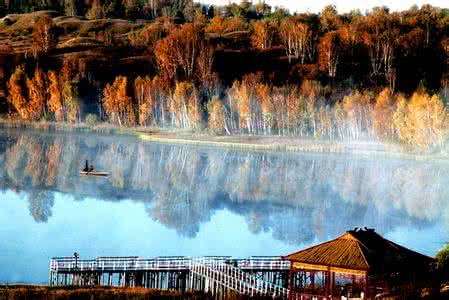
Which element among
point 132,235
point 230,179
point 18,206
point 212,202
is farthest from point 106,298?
point 230,179

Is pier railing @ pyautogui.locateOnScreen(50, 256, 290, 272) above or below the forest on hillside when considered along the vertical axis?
below

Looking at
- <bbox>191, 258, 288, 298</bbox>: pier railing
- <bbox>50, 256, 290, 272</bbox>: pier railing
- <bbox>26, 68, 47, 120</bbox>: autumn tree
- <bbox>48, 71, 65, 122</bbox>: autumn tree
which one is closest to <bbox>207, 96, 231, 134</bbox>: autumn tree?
<bbox>48, 71, 65, 122</bbox>: autumn tree

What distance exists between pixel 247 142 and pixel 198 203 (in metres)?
49.8

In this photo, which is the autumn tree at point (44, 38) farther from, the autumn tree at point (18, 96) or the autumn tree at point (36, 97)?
the autumn tree at point (36, 97)

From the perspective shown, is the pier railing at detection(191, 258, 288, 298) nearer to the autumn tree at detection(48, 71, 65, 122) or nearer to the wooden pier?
the wooden pier

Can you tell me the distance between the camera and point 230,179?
70000 millimetres

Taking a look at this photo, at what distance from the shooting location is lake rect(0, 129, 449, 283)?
41.2 m

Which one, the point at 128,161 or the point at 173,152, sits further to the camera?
the point at 173,152

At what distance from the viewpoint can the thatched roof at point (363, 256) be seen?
82.8 feet

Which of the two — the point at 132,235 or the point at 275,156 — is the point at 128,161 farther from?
the point at 132,235

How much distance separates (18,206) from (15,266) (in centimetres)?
1646

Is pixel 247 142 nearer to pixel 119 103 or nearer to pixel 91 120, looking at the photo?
pixel 119 103

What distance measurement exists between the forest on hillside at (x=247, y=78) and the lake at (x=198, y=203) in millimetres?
16368

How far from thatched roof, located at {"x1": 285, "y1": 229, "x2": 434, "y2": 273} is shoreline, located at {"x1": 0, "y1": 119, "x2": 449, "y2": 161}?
68542mm
